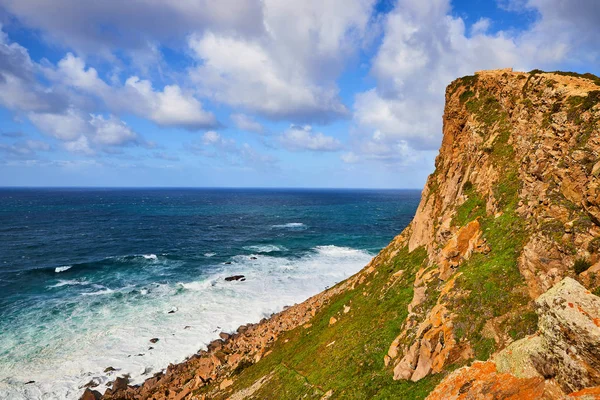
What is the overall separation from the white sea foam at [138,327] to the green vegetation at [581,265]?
134 feet

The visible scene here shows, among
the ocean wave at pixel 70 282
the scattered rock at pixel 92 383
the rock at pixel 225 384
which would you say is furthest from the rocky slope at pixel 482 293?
the ocean wave at pixel 70 282

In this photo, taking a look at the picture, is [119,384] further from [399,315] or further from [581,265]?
[581,265]

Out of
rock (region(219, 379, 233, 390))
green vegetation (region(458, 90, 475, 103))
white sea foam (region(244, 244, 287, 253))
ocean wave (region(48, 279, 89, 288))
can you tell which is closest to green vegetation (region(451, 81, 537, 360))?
green vegetation (region(458, 90, 475, 103))

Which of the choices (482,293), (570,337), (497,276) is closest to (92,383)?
(482,293)

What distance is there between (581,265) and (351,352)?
48.9 ft

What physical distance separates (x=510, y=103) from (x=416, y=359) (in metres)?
23.8

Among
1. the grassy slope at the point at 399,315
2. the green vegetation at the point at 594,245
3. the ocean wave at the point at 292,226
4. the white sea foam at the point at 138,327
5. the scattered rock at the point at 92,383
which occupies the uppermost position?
the green vegetation at the point at 594,245

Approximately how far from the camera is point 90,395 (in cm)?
3231

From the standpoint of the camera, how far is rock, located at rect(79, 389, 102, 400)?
32188 mm

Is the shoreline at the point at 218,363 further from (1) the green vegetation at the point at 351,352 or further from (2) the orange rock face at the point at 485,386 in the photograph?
(2) the orange rock face at the point at 485,386

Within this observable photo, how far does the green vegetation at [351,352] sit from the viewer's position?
62.3 feet

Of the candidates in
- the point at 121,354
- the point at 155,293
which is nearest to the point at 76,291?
the point at 155,293

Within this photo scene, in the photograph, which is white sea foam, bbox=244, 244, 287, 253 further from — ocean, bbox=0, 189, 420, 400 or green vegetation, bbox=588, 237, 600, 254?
green vegetation, bbox=588, 237, 600, 254

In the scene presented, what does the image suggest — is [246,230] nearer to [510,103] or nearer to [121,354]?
[121,354]
